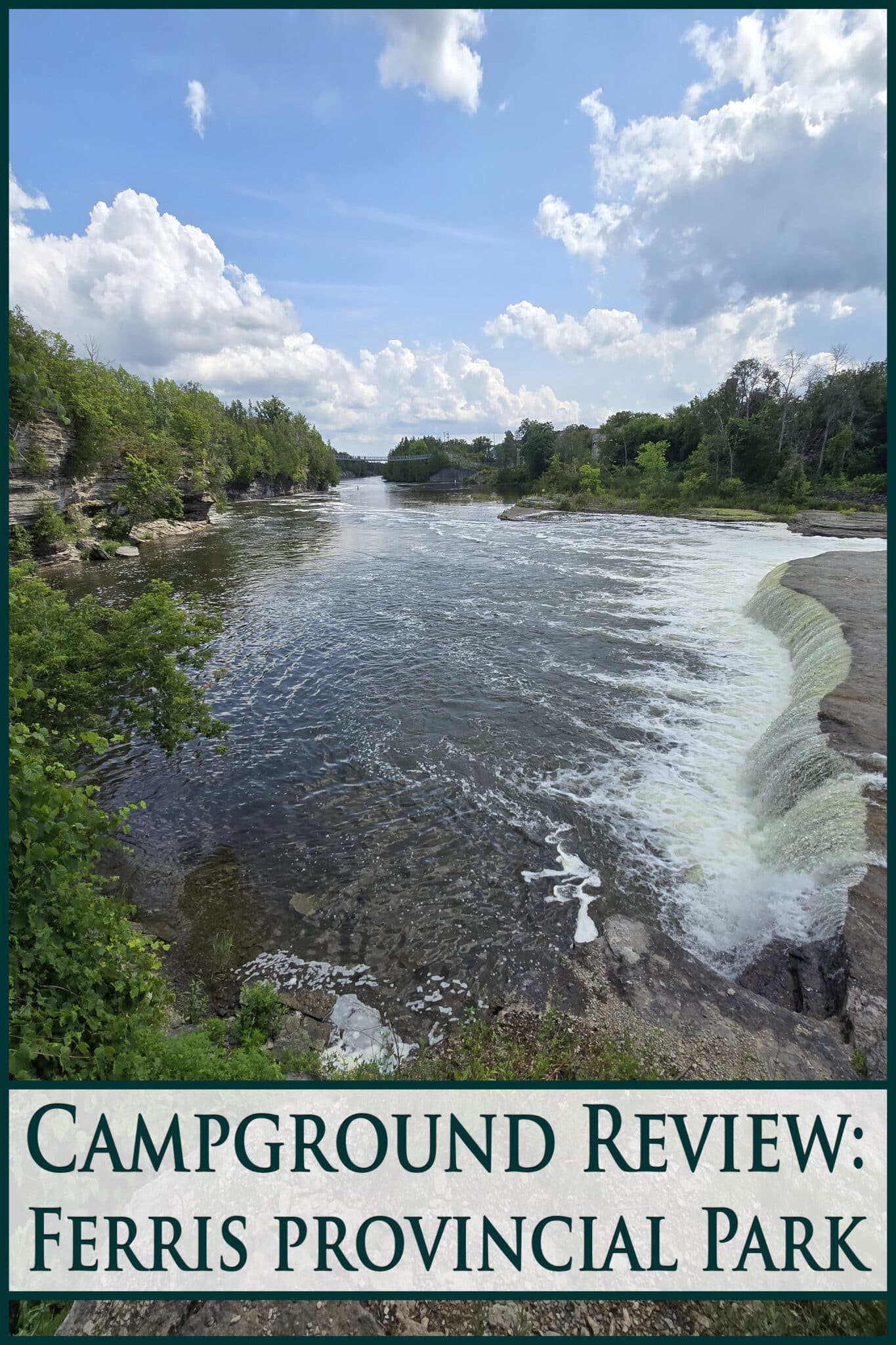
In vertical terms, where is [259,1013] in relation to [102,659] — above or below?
below

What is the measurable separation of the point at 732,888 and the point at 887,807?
2565 mm

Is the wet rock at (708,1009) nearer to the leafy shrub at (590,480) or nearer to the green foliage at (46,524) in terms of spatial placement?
the green foliage at (46,524)

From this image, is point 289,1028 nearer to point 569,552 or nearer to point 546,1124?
point 546,1124

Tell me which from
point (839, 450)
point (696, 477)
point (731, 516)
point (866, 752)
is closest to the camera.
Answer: point (866, 752)

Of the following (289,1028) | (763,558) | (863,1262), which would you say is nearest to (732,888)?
(863,1262)

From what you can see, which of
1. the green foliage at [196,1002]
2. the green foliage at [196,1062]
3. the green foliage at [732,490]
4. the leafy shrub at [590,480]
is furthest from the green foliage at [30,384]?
the leafy shrub at [590,480]

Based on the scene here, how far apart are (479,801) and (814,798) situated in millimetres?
5718

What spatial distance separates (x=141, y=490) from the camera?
139ft

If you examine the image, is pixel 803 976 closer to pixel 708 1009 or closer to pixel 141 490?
pixel 708 1009

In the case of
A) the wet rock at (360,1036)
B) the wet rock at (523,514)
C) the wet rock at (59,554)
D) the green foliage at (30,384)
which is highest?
the wet rock at (523,514)

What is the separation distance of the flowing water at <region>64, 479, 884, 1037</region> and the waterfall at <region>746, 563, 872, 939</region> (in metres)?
0.06

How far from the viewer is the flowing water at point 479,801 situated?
303 inches

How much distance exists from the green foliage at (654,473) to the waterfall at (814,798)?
66496 mm

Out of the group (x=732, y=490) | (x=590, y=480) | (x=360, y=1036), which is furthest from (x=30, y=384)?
(x=590, y=480)
